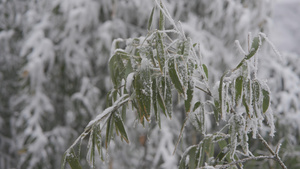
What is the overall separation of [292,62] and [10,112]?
220 cm

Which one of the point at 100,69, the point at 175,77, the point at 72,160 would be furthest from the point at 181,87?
the point at 100,69

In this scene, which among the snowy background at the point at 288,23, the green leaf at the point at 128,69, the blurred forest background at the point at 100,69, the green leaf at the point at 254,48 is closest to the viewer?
the green leaf at the point at 254,48

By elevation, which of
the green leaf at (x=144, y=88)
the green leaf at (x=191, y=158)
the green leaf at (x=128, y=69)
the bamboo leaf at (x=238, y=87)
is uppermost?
the green leaf at (x=128, y=69)

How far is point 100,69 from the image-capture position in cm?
191

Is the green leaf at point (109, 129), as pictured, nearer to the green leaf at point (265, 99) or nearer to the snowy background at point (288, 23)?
the green leaf at point (265, 99)

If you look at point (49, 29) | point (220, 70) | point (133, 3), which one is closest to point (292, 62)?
point (220, 70)

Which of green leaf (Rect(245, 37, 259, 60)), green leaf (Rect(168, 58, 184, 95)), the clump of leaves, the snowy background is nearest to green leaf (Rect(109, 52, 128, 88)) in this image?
the clump of leaves

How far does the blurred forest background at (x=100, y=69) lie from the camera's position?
69.3 inches

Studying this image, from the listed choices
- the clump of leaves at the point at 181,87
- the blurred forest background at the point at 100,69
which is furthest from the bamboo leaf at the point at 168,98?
the blurred forest background at the point at 100,69

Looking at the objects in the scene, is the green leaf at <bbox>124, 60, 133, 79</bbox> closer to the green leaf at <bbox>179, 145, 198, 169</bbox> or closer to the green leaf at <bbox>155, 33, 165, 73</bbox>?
the green leaf at <bbox>155, 33, 165, 73</bbox>

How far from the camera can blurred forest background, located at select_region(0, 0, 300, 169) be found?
1761 millimetres

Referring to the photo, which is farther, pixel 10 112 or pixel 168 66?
pixel 10 112

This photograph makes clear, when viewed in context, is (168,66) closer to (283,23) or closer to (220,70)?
(220,70)

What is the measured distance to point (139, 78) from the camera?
0.50 meters
